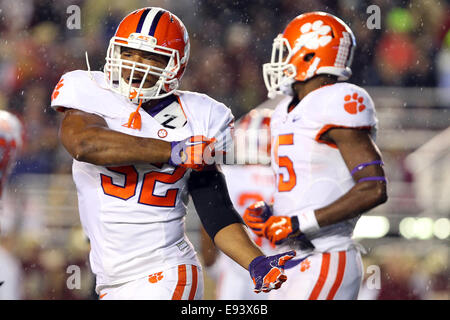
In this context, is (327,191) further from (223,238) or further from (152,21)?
(152,21)

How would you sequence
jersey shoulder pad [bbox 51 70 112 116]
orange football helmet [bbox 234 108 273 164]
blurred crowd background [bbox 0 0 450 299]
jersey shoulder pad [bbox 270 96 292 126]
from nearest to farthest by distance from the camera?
jersey shoulder pad [bbox 51 70 112 116] < jersey shoulder pad [bbox 270 96 292 126] < orange football helmet [bbox 234 108 273 164] < blurred crowd background [bbox 0 0 450 299]

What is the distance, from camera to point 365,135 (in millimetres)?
Result: 2887

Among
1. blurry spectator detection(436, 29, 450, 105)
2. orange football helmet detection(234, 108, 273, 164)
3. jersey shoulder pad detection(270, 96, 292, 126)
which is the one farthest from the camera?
blurry spectator detection(436, 29, 450, 105)

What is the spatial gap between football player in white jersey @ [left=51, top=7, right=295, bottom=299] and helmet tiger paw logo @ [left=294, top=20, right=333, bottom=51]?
0.98m

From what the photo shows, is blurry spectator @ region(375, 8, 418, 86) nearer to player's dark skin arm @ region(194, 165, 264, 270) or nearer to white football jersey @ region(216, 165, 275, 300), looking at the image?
white football jersey @ region(216, 165, 275, 300)

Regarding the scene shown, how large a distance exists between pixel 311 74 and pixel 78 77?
4.06ft

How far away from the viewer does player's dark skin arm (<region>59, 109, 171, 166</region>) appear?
208 cm

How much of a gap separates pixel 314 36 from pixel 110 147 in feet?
4.81

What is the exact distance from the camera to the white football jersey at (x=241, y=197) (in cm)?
388

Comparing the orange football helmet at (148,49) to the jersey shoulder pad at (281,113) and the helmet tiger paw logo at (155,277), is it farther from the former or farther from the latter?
the jersey shoulder pad at (281,113)

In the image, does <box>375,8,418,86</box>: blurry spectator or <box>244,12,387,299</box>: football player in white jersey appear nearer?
<box>244,12,387,299</box>: football player in white jersey

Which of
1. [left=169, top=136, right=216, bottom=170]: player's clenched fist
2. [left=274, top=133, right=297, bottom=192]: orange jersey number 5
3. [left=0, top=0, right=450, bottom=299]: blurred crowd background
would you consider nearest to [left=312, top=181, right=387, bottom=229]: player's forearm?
[left=274, top=133, right=297, bottom=192]: orange jersey number 5

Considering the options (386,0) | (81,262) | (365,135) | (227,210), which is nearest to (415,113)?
(386,0)

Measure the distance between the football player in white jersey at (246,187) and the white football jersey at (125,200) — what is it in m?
1.37
